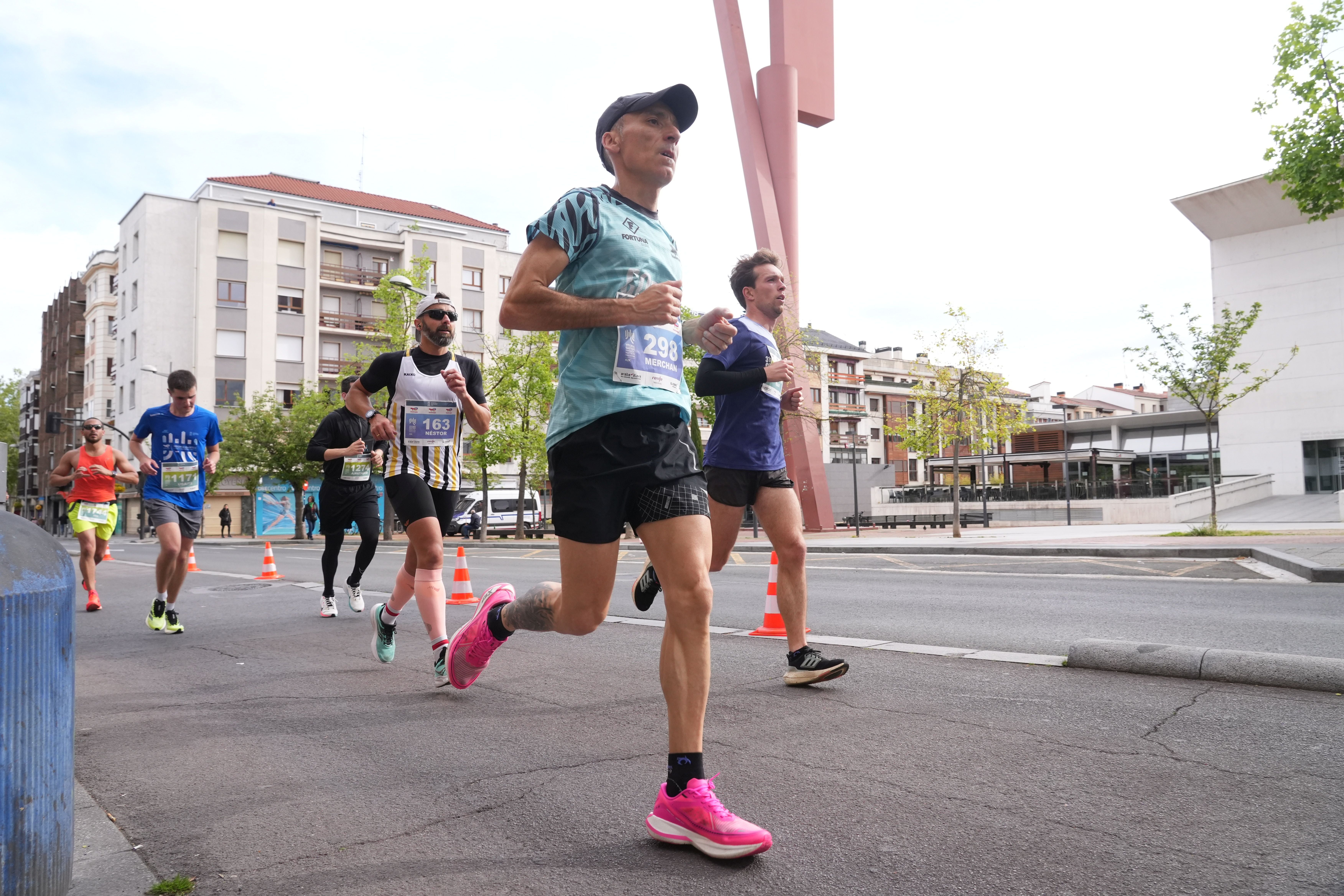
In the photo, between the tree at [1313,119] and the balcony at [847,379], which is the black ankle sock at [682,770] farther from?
the balcony at [847,379]

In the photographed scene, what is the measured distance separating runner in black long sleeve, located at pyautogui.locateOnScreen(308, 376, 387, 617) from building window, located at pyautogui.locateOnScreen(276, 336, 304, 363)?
50389 mm

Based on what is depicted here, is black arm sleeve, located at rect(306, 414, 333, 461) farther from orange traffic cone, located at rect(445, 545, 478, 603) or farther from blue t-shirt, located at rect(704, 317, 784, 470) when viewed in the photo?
blue t-shirt, located at rect(704, 317, 784, 470)

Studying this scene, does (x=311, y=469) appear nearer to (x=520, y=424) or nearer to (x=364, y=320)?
(x=520, y=424)

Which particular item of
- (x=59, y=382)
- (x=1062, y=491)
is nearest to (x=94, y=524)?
(x=1062, y=491)

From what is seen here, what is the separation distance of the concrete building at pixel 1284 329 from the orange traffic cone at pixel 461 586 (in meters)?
A: 44.0

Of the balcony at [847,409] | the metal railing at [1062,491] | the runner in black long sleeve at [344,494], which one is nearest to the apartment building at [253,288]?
the metal railing at [1062,491]

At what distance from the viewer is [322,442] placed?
8.41 meters

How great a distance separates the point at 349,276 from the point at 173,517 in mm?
54267

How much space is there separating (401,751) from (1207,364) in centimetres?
2168

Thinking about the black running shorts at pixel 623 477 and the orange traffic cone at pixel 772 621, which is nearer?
the black running shorts at pixel 623 477

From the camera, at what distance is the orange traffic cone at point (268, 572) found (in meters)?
13.3

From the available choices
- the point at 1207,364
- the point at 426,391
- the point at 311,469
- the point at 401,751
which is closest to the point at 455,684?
the point at 401,751

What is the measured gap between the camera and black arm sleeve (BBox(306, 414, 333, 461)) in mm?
8305


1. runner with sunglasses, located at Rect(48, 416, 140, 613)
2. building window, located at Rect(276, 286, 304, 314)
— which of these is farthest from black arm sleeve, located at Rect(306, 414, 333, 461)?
building window, located at Rect(276, 286, 304, 314)
